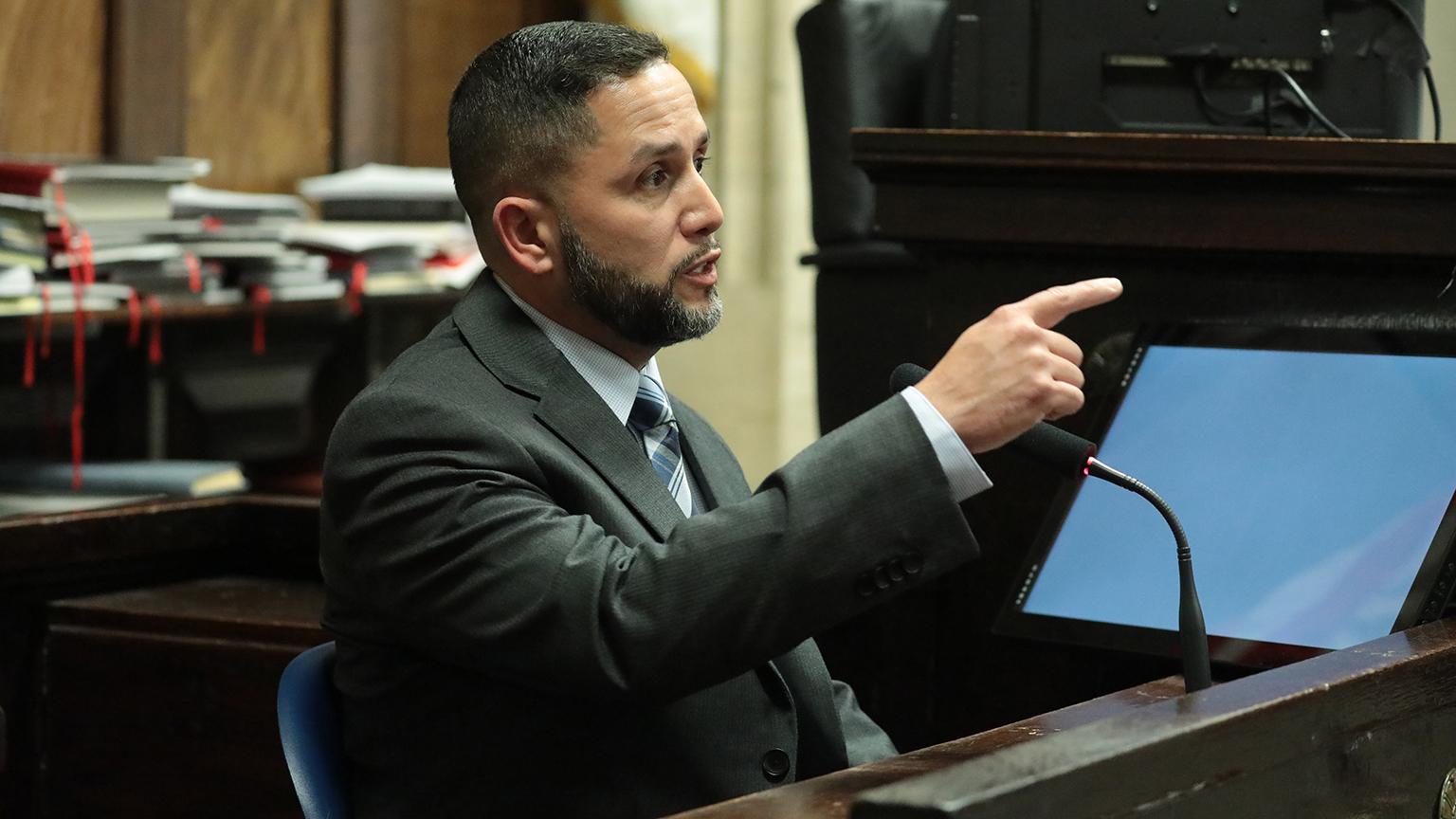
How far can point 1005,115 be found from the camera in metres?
2.27

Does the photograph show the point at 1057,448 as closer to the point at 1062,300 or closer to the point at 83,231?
the point at 1062,300

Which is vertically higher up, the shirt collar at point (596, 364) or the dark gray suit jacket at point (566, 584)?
the shirt collar at point (596, 364)

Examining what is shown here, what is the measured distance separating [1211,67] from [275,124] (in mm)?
2064

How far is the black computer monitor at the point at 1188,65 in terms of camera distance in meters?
2.16

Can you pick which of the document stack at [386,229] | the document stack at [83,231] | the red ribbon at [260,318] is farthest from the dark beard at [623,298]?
the document stack at [386,229]

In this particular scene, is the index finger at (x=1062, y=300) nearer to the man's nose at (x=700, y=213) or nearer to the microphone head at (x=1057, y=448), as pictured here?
the microphone head at (x=1057, y=448)

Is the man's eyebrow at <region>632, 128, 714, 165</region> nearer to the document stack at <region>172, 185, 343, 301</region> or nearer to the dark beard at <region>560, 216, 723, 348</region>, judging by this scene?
the dark beard at <region>560, 216, 723, 348</region>

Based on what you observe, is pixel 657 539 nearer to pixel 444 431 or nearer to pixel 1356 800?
pixel 444 431

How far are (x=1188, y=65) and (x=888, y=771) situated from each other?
3.79 feet

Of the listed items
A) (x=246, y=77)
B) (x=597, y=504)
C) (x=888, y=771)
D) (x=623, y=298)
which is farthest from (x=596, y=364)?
(x=246, y=77)

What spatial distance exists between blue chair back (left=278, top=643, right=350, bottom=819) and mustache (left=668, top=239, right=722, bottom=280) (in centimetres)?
46

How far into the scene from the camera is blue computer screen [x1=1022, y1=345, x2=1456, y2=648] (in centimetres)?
179

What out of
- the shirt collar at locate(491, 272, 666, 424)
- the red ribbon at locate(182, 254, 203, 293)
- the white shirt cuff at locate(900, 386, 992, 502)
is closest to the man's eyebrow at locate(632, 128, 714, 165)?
the shirt collar at locate(491, 272, 666, 424)

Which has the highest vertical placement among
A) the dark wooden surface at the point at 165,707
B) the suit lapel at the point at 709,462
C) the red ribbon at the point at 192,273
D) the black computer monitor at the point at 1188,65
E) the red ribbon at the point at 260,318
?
the black computer monitor at the point at 1188,65
